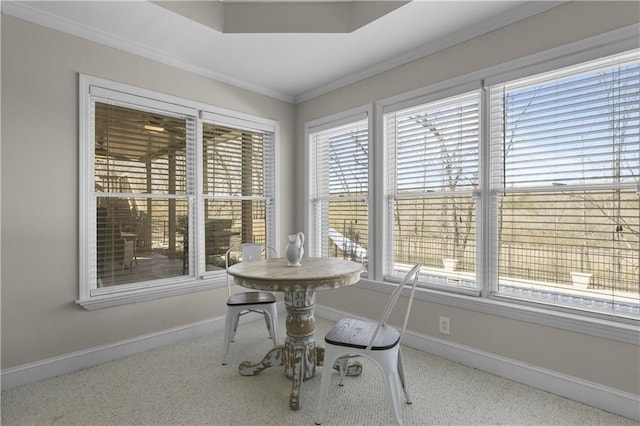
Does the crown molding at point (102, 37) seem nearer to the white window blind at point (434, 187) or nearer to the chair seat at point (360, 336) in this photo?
the white window blind at point (434, 187)

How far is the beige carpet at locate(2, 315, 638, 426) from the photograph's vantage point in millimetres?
1969

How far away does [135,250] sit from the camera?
3.00 meters

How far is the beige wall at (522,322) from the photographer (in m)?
2.04

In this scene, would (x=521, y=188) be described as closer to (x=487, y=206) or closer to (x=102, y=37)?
(x=487, y=206)

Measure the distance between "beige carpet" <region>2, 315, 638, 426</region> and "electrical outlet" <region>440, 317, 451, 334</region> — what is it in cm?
23

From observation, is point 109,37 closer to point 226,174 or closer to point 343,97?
point 226,174

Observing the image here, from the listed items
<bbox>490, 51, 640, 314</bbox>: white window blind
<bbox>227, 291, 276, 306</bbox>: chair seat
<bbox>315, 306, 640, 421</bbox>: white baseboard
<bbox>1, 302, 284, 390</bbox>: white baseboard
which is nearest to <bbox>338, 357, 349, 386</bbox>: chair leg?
<bbox>227, 291, 276, 306</bbox>: chair seat

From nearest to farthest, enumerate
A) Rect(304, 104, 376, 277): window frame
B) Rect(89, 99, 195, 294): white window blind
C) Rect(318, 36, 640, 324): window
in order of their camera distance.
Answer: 1. Rect(318, 36, 640, 324): window
2. Rect(89, 99, 195, 294): white window blind
3. Rect(304, 104, 376, 277): window frame

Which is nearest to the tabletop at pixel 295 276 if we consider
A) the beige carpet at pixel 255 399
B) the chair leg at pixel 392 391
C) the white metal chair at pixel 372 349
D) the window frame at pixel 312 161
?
the white metal chair at pixel 372 349

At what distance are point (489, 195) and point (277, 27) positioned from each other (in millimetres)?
2107

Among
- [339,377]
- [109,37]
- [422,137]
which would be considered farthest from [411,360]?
[109,37]

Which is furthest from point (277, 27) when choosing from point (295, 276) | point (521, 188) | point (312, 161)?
point (521, 188)

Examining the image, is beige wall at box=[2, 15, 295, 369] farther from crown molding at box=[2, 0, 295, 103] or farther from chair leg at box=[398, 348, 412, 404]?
chair leg at box=[398, 348, 412, 404]

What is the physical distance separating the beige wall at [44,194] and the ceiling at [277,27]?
0.18 meters
